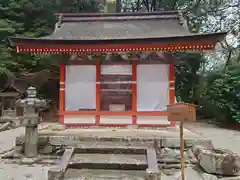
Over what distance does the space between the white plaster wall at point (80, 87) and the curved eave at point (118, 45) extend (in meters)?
0.81

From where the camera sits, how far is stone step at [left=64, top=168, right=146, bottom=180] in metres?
4.63

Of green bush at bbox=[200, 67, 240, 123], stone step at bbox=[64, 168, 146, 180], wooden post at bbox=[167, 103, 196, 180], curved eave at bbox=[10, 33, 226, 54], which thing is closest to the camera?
wooden post at bbox=[167, 103, 196, 180]

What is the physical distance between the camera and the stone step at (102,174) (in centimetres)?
463

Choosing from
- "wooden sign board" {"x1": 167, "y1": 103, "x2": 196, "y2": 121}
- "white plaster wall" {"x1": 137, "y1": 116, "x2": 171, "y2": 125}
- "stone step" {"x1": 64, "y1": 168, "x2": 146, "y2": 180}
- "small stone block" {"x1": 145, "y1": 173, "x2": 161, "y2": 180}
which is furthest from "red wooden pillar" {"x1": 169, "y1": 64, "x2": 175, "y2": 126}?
"small stone block" {"x1": 145, "y1": 173, "x2": 161, "y2": 180}

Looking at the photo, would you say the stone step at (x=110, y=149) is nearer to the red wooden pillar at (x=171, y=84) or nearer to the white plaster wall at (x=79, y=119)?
the white plaster wall at (x=79, y=119)

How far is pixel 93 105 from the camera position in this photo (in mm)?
8141

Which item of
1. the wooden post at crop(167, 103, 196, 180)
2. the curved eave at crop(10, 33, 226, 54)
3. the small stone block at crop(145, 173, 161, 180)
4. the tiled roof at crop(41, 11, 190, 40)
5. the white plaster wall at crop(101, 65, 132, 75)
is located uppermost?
the tiled roof at crop(41, 11, 190, 40)

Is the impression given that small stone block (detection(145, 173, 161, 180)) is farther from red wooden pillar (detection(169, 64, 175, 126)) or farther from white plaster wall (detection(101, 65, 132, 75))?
white plaster wall (detection(101, 65, 132, 75))

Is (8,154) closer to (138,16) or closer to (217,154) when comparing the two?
(217,154)

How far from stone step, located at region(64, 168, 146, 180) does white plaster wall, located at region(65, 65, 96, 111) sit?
3.37 m

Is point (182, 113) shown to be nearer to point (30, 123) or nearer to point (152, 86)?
point (30, 123)

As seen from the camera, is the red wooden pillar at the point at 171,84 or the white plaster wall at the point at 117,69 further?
the white plaster wall at the point at 117,69

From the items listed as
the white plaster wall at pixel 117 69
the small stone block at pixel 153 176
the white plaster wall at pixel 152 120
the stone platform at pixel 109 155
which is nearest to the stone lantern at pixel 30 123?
the stone platform at pixel 109 155

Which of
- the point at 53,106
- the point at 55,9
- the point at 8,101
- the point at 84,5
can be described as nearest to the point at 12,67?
the point at 8,101
